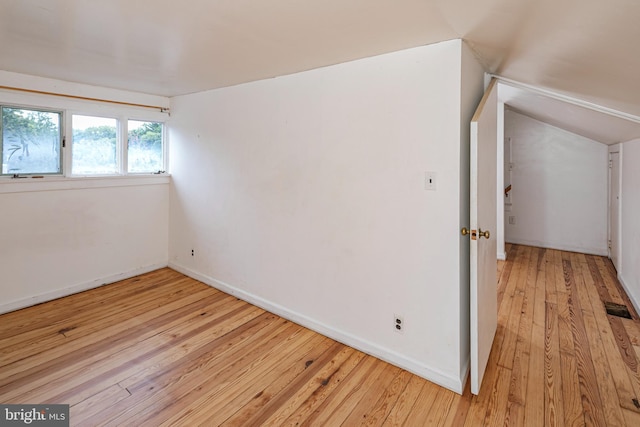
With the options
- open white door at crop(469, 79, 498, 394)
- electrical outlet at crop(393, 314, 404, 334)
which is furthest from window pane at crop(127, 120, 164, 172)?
open white door at crop(469, 79, 498, 394)

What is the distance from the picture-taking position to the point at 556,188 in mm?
5129

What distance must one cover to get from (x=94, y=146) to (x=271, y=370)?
3.16 m

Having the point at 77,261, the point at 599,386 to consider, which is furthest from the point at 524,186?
the point at 77,261

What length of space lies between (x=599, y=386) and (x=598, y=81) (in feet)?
5.98

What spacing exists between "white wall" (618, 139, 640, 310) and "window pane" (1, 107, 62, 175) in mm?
5836

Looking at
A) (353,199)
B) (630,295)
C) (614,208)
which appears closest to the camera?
(353,199)

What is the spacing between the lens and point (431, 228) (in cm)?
199

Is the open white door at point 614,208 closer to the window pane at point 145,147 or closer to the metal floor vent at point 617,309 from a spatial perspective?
the metal floor vent at point 617,309

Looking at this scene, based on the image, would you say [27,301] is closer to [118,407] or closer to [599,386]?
[118,407]

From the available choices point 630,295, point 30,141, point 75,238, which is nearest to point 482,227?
point 630,295

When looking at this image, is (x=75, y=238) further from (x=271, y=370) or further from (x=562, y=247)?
(x=562, y=247)

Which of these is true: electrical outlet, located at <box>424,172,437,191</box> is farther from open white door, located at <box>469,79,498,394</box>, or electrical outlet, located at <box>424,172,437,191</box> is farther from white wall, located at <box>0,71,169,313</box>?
white wall, located at <box>0,71,169,313</box>

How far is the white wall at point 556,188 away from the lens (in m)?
4.82

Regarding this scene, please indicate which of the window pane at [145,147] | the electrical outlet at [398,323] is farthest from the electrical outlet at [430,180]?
the window pane at [145,147]
